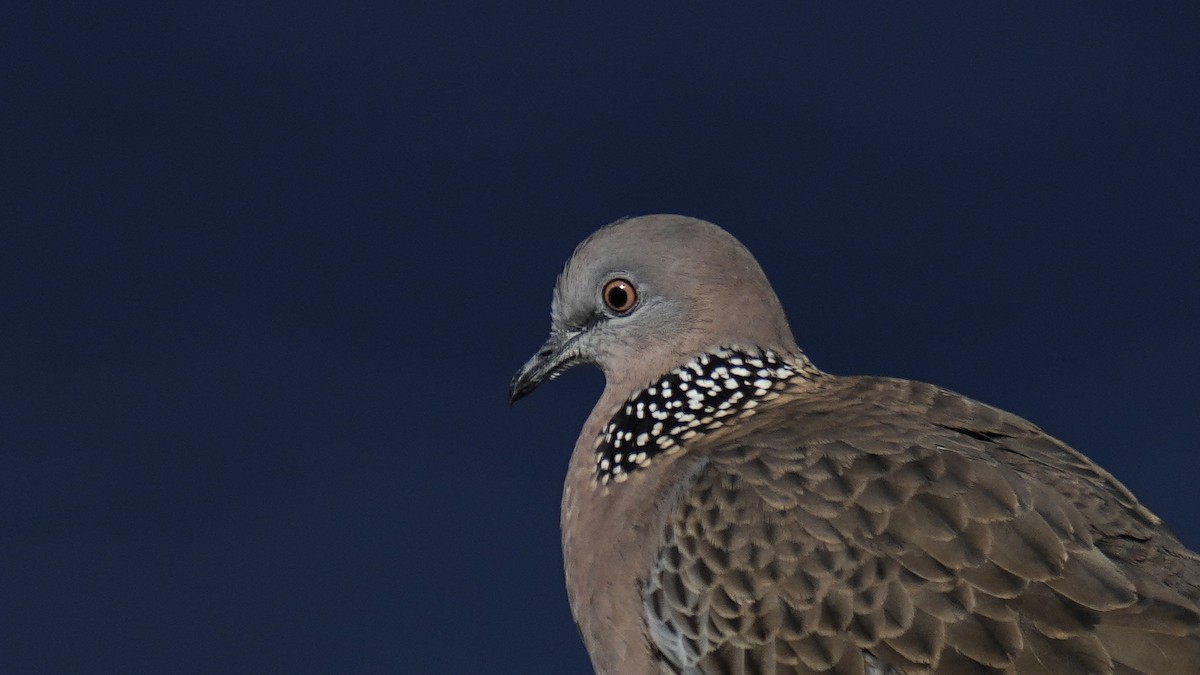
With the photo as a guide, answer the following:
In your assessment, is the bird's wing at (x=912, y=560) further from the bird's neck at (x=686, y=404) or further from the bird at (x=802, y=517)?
the bird's neck at (x=686, y=404)

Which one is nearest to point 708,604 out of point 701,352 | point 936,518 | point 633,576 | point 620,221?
point 633,576

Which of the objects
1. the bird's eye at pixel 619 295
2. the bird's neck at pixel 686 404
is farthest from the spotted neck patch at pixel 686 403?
the bird's eye at pixel 619 295

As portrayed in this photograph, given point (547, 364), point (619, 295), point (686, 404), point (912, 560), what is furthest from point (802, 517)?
point (547, 364)

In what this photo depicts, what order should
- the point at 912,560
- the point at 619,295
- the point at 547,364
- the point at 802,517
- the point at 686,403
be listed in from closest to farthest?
the point at 912,560
the point at 802,517
the point at 686,403
the point at 619,295
the point at 547,364

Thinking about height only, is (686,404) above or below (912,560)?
above

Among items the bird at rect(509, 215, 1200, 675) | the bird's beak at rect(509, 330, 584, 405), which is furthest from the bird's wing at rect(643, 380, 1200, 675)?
the bird's beak at rect(509, 330, 584, 405)

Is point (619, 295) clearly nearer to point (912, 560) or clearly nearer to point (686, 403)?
point (686, 403)

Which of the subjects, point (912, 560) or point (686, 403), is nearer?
point (912, 560)

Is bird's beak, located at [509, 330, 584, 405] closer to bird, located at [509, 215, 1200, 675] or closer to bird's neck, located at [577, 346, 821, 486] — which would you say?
bird, located at [509, 215, 1200, 675]
